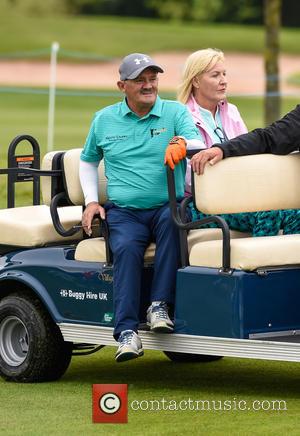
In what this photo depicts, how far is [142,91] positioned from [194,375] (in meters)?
1.54

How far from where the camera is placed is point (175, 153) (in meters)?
6.35

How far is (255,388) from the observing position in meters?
6.69

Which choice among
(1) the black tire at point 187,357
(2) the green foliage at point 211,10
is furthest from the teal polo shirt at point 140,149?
(2) the green foliage at point 211,10

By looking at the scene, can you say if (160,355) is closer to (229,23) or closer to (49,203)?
(49,203)

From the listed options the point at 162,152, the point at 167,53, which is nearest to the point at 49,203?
the point at 162,152

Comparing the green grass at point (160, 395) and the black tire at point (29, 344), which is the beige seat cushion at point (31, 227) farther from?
the green grass at point (160, 395)

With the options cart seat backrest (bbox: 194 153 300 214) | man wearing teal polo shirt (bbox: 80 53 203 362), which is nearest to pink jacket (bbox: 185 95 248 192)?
man wearing teal polo shirt (bbox: 80 53 203 362)

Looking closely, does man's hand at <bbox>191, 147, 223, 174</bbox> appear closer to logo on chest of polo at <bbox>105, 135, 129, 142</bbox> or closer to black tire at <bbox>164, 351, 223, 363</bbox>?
logo on chest of polo at <bbox>105, 135, 129, 142</bbox>

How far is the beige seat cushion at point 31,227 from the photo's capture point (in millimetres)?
7160

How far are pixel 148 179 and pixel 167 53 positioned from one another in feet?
93.0

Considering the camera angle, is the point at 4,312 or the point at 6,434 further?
the point at 4,312

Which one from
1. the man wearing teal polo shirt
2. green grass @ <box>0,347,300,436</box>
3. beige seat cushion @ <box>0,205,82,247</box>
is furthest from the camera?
beige seat cushion @ <box>0,205,82,247</box>

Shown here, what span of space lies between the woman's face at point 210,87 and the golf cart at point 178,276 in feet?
2.06

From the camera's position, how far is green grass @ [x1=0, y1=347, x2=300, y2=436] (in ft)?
18.8
